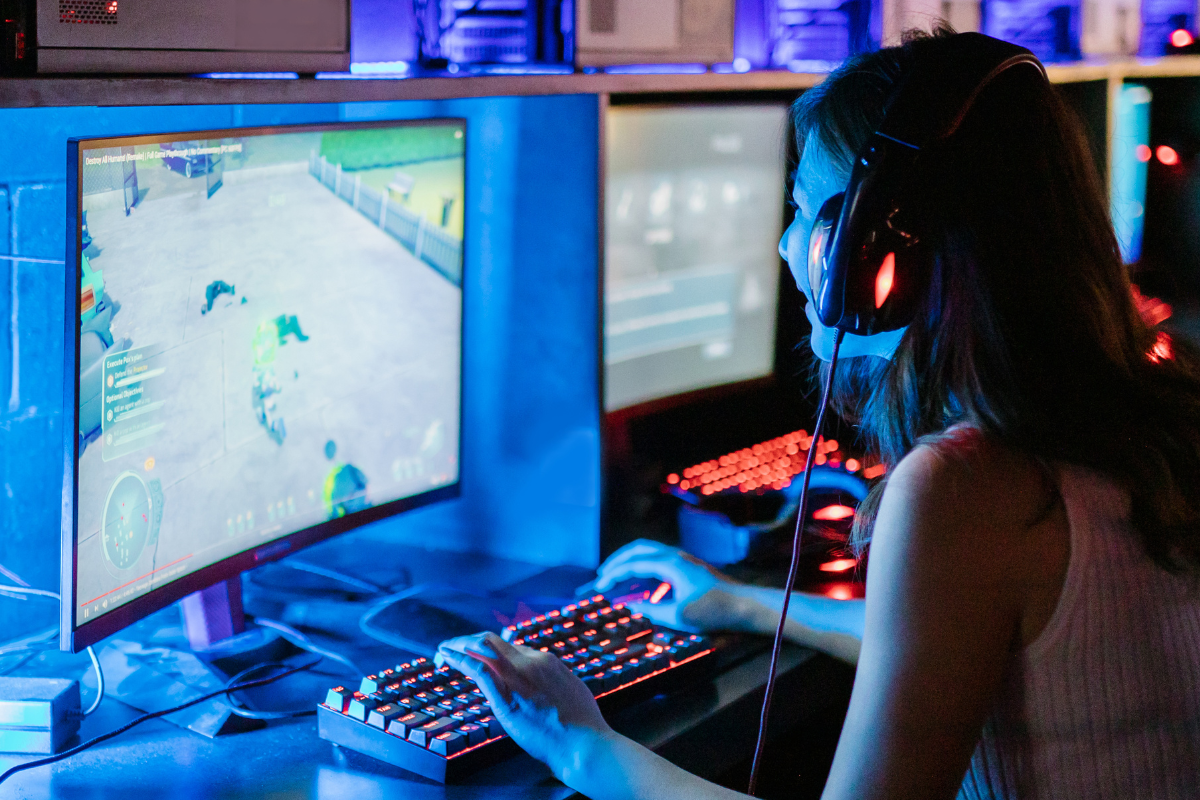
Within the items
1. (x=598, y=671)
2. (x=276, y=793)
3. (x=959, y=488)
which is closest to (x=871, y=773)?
(x=959, y=488)

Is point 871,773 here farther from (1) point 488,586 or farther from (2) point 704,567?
(1) point 488,586

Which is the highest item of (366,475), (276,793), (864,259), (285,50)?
(285,50)

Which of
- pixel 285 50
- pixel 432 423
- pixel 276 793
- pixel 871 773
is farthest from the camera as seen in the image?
pixel 432 423

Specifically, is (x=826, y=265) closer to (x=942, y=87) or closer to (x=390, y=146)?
(x=942, y=87)

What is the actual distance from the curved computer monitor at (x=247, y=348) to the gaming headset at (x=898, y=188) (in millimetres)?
521

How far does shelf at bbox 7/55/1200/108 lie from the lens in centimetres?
78

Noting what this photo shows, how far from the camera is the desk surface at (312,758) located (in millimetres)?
853

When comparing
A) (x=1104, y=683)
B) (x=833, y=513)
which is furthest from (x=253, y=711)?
(x=833, y=513)

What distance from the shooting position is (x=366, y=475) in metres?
1.24

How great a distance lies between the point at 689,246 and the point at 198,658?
34.5 inches

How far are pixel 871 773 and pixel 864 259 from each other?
35 centimetres

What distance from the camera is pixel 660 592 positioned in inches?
48.7

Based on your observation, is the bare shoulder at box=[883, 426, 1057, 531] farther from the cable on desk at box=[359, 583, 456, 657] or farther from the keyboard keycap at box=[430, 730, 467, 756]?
the cable on desk at box=[359, 583, 456, 657]

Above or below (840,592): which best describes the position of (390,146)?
above
